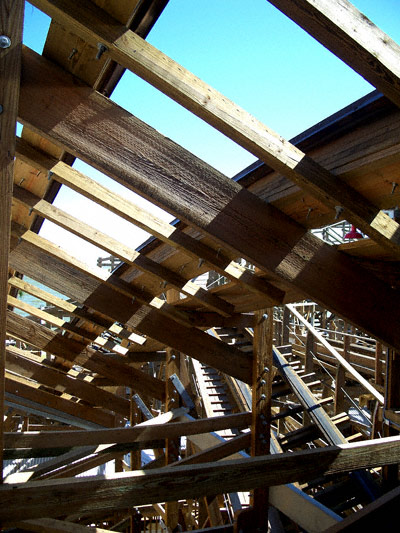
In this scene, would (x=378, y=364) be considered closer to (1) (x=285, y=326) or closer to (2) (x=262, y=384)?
(1) (x=285, y=326)

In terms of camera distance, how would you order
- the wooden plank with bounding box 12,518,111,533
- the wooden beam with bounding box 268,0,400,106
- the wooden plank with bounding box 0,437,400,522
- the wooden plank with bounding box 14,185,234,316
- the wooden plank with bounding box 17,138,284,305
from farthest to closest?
the wooden plank with bounding box 14,185,234,316, the wooden plank with bounding box 12,518,111,533, the wooden plank with bounding box 17,138,284,305, the wooden plank with bounding box 0,437,400,522, the wooden beam with bounding box 268,0,400,106

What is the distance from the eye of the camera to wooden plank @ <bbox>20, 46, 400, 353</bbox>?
2066mm

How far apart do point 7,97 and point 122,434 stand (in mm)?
3895

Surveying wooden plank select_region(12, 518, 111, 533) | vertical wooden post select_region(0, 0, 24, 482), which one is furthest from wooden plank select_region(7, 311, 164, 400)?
vertical wooden post select_region(0, 0, 24, 482)

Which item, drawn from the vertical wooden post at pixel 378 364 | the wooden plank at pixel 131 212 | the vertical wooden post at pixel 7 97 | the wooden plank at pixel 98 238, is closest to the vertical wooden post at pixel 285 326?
the vertical wooden post at pixel 378 364

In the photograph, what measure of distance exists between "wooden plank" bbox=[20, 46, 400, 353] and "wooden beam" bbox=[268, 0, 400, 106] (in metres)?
0.92

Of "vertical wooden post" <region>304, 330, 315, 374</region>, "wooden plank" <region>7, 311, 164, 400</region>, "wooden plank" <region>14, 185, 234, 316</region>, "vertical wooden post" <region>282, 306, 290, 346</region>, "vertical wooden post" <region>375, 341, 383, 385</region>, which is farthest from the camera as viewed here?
"vertical wooden post" <region>282, 306, 290, 346</region>

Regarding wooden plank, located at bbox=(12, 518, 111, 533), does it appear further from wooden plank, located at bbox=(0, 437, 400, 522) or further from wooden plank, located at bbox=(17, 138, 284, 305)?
wooden plank, located at bbox=(17, 138, 284, 305)

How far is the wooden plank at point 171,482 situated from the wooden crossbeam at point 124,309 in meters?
1.77

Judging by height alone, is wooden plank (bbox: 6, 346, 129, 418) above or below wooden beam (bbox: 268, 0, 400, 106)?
below

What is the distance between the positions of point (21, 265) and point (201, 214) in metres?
2.80

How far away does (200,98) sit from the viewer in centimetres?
183

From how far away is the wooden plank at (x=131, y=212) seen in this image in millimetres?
2793

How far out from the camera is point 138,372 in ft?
24.5
